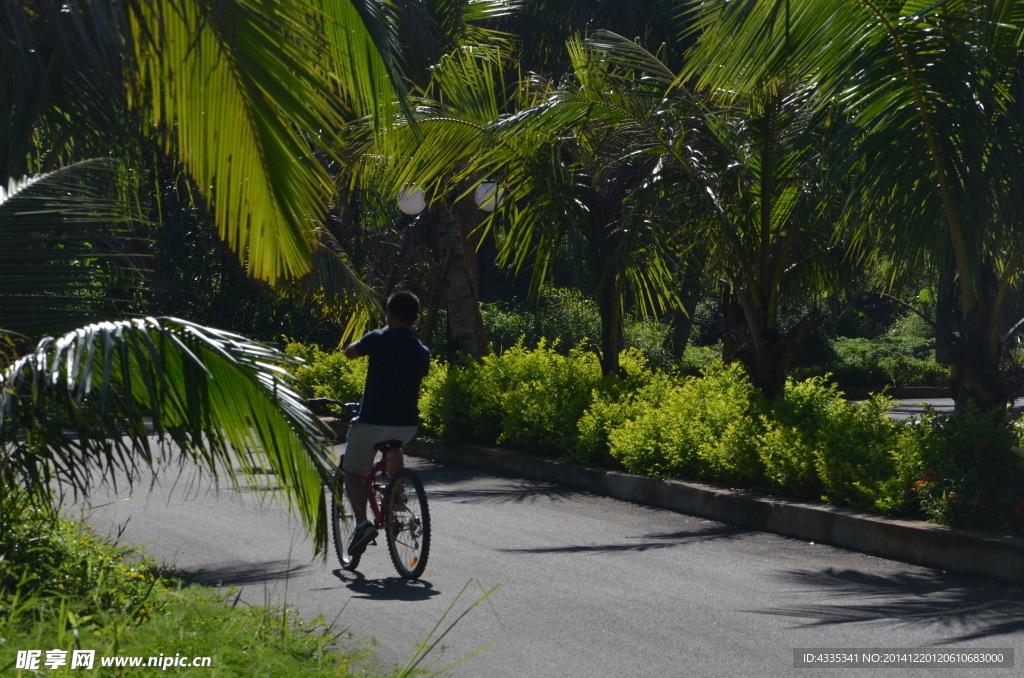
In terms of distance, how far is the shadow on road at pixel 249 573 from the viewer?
277 inches

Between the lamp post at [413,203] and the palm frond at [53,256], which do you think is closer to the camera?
the palm frond at [53,256]

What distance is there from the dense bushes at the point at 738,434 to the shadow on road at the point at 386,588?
133 inches

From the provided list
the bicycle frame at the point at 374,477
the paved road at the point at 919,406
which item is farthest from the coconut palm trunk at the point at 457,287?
the paved road at the point at 919,406

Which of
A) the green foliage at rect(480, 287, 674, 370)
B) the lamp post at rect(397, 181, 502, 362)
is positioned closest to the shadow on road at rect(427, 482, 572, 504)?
the lamp post at rect(397, 181, 502, 362)

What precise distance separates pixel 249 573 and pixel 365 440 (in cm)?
115

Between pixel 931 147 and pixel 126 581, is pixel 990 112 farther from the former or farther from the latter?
pixel 126 581

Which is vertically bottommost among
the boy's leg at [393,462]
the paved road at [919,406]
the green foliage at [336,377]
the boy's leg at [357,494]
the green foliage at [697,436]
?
the boy's leg at [357,494]

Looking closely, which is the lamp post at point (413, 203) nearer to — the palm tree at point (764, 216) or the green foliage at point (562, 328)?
the palm tree at point (764, 216)

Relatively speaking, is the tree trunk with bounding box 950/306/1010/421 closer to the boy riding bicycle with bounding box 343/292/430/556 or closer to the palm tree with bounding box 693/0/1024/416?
the palm tree with bounding box 693/0/1024/416

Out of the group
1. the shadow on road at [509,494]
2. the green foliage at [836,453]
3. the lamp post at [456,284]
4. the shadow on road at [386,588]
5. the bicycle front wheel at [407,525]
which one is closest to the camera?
the shadow on road at [386,588]

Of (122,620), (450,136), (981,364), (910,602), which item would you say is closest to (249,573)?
(122,620)

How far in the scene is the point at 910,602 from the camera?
6449 millimetres

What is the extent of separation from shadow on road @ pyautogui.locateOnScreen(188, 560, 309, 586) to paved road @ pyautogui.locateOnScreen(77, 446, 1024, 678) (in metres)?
0.02

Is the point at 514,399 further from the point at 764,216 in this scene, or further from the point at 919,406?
the point at 919,406
